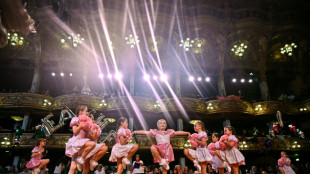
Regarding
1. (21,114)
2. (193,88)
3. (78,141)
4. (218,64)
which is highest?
(218,64)

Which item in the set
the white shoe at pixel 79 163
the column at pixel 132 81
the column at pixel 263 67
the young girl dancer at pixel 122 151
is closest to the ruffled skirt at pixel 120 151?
the young girl dancer at pixel 122 151

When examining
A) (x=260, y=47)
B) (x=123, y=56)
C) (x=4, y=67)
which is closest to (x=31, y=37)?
(x=4, y=67)

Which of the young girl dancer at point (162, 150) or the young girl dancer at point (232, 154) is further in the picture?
the young girl dancer at point (232, 154)

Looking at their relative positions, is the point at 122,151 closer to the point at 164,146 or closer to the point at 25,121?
the point at 164,146

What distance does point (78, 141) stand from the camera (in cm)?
466

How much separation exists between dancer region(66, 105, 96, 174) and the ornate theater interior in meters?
12.1

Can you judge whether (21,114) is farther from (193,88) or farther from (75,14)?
(193,88)

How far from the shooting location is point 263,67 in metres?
21.2

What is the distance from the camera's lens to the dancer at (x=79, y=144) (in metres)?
4.56

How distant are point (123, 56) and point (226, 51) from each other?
33.2 feet

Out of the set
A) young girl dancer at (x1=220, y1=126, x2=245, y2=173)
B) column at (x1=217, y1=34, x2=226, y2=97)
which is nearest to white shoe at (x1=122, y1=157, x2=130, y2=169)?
young girl dancer at (x1=220, y1=126, x2=245, y2=173)

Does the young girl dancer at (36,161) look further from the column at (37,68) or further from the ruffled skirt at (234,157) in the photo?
the column at (37,68)

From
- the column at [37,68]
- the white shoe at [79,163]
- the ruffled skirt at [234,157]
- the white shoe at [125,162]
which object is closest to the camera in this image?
the white shoe at [79,163]

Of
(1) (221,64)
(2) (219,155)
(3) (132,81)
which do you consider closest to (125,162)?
(2) (219,155)
